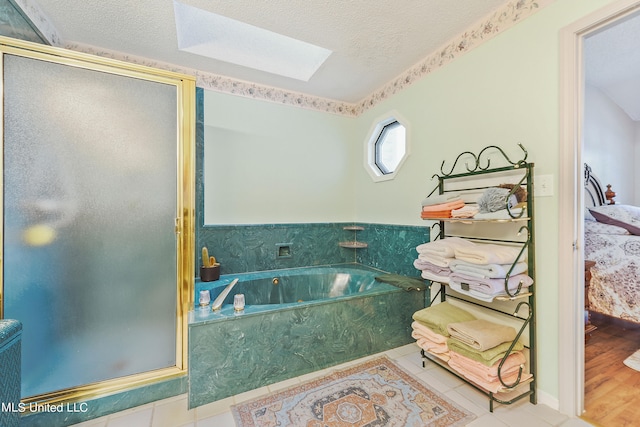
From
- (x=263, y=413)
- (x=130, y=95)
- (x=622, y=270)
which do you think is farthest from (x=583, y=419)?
(x=130, y=95)

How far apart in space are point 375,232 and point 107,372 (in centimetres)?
243

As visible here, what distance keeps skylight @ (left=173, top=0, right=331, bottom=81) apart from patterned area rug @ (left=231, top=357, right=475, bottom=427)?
256 cm

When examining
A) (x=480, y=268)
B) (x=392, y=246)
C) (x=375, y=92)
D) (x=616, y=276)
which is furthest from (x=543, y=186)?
(x=375, y=92)

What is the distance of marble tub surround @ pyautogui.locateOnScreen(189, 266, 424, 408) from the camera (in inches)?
58.2

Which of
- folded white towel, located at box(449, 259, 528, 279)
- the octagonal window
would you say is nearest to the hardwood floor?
folded white towel, located at box(449, 259, 528, 279)

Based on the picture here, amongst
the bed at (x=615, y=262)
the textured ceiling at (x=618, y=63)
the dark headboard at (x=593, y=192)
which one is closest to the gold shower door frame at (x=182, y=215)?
the textured ceiling at (x=618, y=63)

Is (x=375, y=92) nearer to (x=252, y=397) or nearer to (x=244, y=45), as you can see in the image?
(x=244, y=45)

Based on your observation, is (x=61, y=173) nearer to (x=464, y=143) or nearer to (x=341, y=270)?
(x=341, y=270)

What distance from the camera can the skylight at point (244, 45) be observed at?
1995 millimetres

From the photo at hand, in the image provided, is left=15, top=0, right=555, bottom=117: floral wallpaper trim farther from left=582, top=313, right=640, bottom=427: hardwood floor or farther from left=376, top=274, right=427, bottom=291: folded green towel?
left=582, top=313, right=640, bottom=427: hardwood floor

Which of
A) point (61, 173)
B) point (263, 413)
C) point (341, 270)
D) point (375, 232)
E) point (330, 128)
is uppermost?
point (330, 128)

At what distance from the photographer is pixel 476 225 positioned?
1.85m

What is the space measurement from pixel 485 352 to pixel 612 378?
1054 mm

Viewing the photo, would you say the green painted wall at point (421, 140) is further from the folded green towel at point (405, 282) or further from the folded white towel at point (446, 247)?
the folded green towel at point (405, 282)
